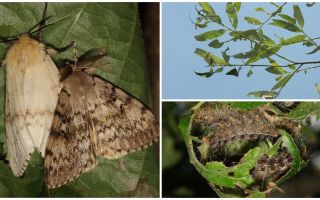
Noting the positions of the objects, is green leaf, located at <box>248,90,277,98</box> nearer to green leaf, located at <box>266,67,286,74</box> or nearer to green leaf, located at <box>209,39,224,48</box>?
green leaf, located at <box>266,67,286,74</box>

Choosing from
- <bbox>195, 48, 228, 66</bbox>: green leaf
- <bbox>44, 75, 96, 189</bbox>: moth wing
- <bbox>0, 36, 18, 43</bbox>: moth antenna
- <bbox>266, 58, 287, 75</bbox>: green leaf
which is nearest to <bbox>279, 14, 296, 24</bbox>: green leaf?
<bbox>266, 58, 287, 75</bbox>: green leaf

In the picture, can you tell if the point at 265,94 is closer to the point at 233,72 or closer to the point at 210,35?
the point at 233,72

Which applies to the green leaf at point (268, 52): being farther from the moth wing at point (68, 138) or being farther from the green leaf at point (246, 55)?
the moth wing at point (68, 138)

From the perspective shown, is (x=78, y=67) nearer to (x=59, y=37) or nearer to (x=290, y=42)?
(x=59, y=37)

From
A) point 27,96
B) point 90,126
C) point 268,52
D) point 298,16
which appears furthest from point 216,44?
point 27,96

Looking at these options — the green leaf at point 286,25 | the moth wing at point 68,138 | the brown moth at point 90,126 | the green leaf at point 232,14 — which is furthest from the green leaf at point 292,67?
the moth wing at point 68,138

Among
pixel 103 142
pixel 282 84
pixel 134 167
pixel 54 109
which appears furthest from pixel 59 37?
pixel 282 84
